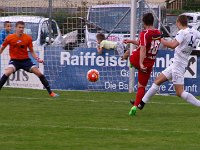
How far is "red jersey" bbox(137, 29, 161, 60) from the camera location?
15.9 m

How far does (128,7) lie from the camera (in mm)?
25391

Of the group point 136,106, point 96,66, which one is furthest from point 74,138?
point 96,66

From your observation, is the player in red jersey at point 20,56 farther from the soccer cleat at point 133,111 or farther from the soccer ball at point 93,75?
the soccer cleat at point 133,111

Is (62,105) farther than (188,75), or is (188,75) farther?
(188,75)

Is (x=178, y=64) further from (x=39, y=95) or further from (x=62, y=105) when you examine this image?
(x=39, y=95)

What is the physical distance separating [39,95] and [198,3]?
7.14 metres

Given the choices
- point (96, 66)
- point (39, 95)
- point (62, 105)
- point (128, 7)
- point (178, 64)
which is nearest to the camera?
point (178, 64)

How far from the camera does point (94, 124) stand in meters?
14.3

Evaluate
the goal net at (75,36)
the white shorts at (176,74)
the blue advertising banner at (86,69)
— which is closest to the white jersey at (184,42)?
the white shorts at (176,74)

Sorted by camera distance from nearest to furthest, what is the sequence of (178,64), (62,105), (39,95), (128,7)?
(178,64) < (62,105) < (39,95) < (128,7)

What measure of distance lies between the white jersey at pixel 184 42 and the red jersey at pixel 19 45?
5.23m

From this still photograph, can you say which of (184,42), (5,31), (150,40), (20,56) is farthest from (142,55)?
(5,31)

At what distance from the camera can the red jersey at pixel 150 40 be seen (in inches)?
625

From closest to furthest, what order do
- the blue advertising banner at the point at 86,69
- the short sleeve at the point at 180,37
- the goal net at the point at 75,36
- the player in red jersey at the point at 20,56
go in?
the short sleeve at the point at 180,37 < the player in red jersey at the point at 20,56 < the blue advertising banner at the point at 86,69 < the goal net at the point at 75,36
